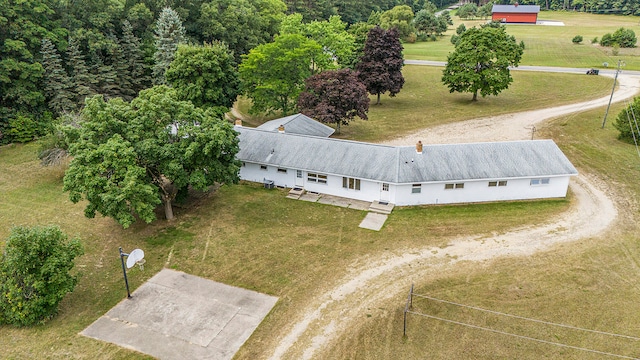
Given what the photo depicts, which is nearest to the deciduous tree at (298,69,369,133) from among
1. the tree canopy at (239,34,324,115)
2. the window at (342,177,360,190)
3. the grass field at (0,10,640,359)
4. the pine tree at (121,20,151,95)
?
the tree canopy at (239,34,324,115)

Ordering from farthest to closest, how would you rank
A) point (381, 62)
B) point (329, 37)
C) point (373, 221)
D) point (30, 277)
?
point (329, 37) < point (381, 62) < point (373, 221) < point (30, 277)

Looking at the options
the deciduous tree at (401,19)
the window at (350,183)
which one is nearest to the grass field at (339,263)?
the window at (350,183)

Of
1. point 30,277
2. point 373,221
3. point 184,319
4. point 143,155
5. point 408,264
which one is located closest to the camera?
point 30,277

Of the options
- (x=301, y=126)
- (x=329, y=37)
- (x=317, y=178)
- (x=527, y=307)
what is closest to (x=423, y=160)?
(x=317, y=178)

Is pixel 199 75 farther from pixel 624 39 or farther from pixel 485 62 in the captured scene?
pixel 624 39

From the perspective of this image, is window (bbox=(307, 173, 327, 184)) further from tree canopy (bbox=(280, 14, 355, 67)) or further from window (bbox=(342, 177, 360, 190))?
tree canopy (bbox=(280, 14, 355, 67))

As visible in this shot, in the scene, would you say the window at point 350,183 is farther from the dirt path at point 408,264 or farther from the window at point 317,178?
the dirt path at point 408,264

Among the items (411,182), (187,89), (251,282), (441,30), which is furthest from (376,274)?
(441,30)
